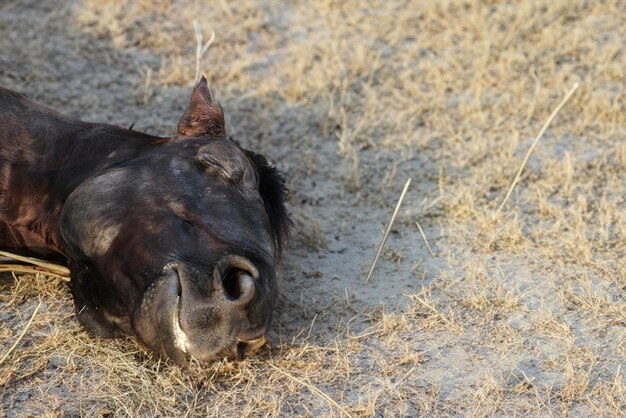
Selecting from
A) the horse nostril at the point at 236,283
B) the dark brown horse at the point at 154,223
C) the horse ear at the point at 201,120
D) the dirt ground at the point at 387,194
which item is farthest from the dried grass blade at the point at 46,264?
the horse nostril at the point at 236,283

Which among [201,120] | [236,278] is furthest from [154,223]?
[201,120]

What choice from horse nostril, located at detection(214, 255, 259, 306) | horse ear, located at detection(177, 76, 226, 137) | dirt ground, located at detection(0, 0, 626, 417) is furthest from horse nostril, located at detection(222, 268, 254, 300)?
horse ear, located at detection(177, 76, 226, 137)

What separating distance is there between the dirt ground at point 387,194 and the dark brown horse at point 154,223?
355mm

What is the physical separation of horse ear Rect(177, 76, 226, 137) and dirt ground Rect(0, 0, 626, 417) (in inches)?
36.3

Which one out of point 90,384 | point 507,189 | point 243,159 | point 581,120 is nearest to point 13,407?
point 90,384

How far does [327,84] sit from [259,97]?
55 centimetres

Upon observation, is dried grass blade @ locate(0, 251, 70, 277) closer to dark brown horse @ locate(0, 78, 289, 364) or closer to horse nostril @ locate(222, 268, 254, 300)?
dark brown horse @ locate(0, 78, 289, 364)

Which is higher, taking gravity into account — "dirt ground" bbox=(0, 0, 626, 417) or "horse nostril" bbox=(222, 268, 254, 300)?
"horse nostril" bbox=(222, 268, 254, 300)

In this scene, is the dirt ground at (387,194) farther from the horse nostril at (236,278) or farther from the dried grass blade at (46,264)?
the horse nostril at (236,278)

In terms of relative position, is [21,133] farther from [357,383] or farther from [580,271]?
[580,271]

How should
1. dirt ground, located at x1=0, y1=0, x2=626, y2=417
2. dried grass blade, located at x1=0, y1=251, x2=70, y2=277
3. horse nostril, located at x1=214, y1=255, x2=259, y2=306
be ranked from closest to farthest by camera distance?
horse nostril, located at x1=214, y1=255, x2=259, y2=306 → dirt ground, located at x1=0, y1=0, x2=626, y2=417 → dried grass blade, located at x1=0, y1=251, x2=70, y2=277

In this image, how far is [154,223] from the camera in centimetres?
326

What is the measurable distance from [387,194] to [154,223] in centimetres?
248

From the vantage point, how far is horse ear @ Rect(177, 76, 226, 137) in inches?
154
